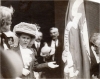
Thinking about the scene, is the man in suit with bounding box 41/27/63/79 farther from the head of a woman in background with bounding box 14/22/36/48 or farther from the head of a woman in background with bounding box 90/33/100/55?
the head of a woman in background with bounding box 90/33/100/55

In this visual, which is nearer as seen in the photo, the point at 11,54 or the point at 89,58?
the point at 11,54

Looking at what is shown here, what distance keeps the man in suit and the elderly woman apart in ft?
0.31

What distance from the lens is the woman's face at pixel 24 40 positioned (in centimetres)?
252

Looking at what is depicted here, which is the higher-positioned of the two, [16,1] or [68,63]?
[16,1]

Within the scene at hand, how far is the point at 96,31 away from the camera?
2.73 m

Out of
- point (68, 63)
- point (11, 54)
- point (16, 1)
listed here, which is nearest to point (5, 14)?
point (16, 1)

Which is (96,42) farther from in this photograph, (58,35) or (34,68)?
(34,68)

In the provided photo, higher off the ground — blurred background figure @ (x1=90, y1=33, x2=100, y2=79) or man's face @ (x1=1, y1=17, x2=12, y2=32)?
man's face @ (x1=1, y1=17, x2=12, y2=32)

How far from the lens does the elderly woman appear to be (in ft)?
8.26

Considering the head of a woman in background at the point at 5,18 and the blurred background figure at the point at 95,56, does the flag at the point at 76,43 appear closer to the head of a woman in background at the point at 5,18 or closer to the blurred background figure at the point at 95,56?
the blurred background figure at the point at 95,56

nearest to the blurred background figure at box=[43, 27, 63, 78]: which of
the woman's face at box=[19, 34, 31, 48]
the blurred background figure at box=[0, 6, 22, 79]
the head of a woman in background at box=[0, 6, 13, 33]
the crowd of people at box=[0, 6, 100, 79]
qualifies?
the crowd of people at box=[0, 6, 100, 79]

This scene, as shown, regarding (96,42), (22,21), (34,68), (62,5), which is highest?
(62,5)

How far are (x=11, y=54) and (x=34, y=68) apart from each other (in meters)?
0.28

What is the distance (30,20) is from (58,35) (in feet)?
1.08
